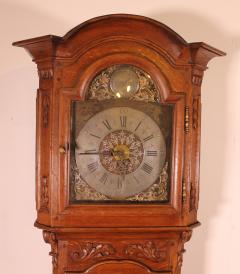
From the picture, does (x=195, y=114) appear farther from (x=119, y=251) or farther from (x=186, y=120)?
(x=119, y=251)

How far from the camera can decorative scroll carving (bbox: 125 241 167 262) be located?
1576 mm

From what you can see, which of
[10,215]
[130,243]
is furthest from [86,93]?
[10,215]

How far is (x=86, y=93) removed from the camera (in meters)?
1.50

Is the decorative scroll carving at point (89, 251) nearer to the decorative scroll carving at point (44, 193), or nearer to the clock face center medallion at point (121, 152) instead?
the decorative scroll carving at point (44, 193)

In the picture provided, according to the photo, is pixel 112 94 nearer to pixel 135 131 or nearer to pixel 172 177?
pixel 135 131

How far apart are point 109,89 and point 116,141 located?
187mm

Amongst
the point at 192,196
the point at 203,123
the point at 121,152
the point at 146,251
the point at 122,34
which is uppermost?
the point at 122,34

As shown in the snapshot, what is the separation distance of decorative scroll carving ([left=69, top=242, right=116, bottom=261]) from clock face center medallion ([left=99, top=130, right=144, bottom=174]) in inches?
11.1

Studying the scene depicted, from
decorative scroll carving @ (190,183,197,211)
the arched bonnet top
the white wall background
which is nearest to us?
the arched bonnet top

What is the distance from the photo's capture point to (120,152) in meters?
1.54

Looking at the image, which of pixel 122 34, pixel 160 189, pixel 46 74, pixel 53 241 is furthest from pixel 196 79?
pixel 53 241

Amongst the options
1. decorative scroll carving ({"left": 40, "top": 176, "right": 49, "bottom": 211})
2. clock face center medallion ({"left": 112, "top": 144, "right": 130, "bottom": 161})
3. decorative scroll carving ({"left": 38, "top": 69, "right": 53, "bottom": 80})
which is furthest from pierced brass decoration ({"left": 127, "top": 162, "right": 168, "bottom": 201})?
decorative scroll carving ({"left": 38, "top": 69, "right": 53, "bottom": 80})

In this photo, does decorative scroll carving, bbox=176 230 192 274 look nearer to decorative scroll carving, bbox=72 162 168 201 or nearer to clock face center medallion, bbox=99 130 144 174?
decorative scroll carving, bbox=72 162 168 201

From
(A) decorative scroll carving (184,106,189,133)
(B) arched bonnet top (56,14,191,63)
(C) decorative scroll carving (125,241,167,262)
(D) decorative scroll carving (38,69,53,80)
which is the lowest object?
(C) decorative scroll carving (125,241,167,262)
